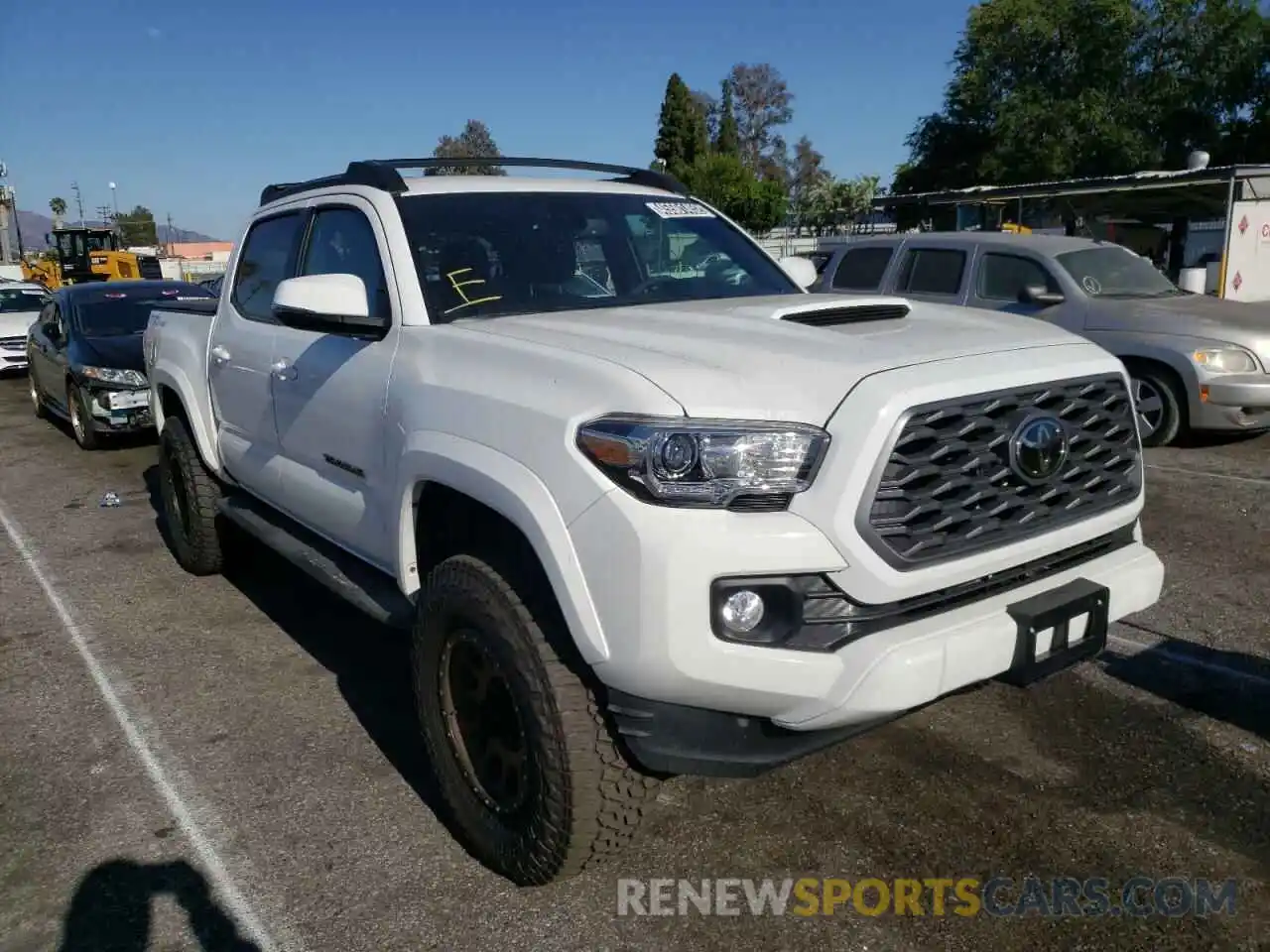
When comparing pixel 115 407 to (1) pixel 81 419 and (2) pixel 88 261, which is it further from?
(2) pixel 88 261

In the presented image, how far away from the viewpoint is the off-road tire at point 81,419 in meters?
9.65

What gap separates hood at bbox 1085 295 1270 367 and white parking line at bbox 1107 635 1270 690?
14.7 ft

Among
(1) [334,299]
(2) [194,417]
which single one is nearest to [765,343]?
(1) [334,299]

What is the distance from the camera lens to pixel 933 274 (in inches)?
368

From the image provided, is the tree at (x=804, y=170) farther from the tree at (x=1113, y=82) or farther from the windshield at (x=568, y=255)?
the windshield at (x=568, y=255)

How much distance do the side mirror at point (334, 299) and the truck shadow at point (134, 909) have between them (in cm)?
172

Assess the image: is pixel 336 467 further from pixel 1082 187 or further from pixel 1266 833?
pixel 1082 187

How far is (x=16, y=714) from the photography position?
163 inches

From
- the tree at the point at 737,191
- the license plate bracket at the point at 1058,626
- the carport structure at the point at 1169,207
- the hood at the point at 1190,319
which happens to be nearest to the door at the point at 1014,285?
the hood at the point at 1190,319

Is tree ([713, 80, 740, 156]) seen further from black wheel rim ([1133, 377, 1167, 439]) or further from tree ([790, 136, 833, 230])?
black wheel rim ([1133, 377, 1167, 439])

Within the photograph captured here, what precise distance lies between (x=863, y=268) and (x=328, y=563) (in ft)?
23.3

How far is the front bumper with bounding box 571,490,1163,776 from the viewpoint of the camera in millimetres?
2311

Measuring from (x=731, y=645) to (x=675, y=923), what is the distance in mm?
893

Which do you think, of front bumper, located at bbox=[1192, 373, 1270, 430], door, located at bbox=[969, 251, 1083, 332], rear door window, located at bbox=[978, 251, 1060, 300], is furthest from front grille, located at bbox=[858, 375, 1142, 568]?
rear door window, located at bbox=[978, 251, 1060, 300]
